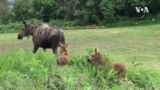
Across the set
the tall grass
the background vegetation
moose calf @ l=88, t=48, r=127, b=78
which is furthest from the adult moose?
Answer: the background vegetation

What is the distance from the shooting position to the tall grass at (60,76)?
263 inches

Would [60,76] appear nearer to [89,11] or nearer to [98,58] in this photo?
[98,58]

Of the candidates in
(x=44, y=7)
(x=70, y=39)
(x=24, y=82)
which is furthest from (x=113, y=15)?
(x=24, y=82)

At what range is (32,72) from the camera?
7066 mm

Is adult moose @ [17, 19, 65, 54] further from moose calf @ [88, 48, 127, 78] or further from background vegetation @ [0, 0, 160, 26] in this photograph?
background vegetation @ [0, 0, 160, 26]

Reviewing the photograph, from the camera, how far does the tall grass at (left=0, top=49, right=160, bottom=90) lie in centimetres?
667

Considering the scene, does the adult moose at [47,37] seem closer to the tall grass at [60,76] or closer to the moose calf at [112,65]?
the tall grass at [60,76]

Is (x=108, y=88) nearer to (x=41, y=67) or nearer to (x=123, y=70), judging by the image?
(x=123, y=70)

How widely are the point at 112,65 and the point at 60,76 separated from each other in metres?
1.45

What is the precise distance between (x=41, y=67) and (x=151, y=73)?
2.43 metres

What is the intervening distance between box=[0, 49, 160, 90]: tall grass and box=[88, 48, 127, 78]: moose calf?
0.10m

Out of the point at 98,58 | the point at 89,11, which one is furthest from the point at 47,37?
the point at 89,11

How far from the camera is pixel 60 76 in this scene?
704cm

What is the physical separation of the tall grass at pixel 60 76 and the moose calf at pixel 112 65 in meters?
0.10
